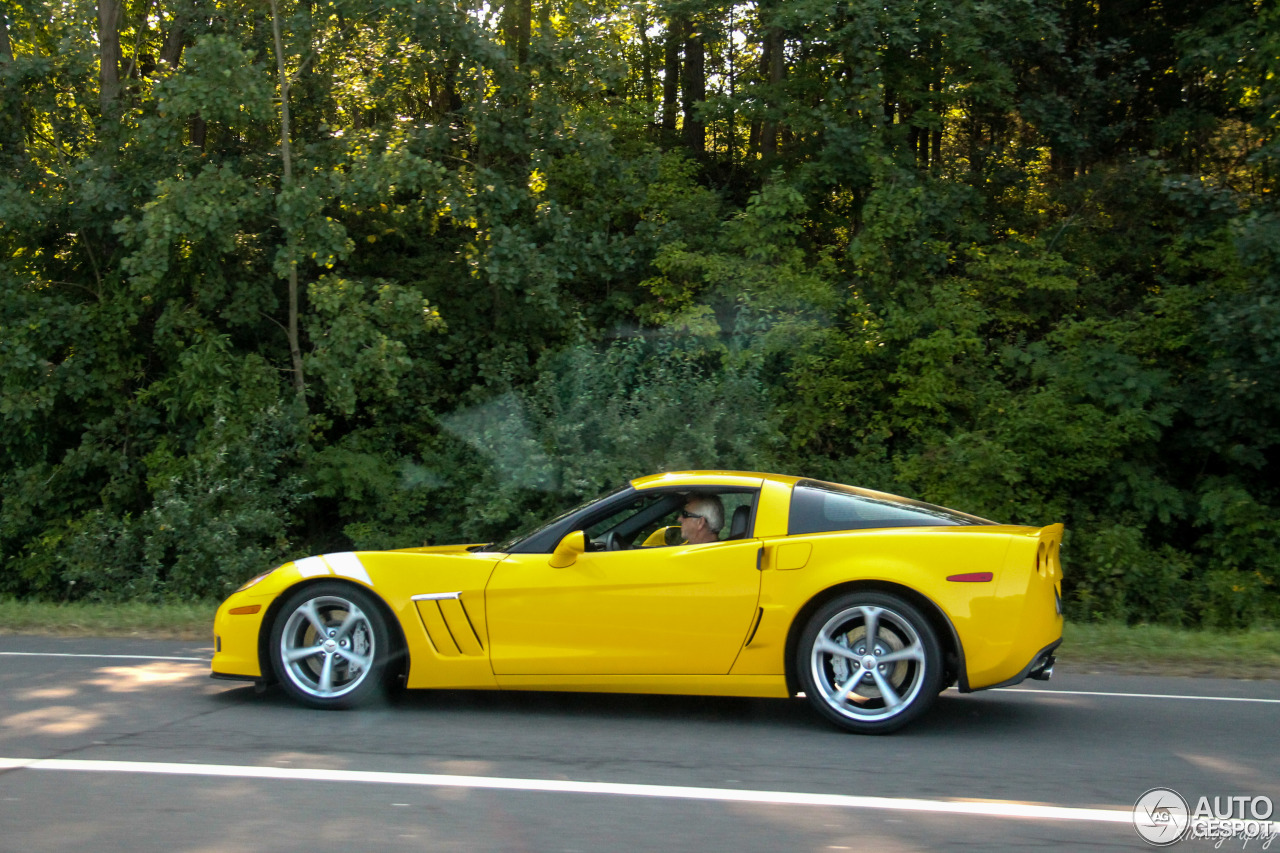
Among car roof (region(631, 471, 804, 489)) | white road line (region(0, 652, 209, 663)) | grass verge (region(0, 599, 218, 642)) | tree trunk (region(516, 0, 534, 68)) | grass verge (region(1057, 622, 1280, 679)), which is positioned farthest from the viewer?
tree trunk (region(516, 0, 534, 68))

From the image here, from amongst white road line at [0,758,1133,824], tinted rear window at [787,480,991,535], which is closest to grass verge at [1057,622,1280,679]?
tinted rear window at [787,480,991,535]

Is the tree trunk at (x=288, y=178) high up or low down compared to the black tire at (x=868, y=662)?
up

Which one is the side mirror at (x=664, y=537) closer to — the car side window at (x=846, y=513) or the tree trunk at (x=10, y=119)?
the car side window at (x=846, y=513)

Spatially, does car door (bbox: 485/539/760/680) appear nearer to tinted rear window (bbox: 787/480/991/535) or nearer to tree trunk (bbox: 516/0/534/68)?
tinted rear window (bbox: 787/480/991/535)

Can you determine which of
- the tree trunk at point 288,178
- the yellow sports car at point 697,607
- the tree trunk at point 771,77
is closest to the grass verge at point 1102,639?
the yellow sports car at point 697,607

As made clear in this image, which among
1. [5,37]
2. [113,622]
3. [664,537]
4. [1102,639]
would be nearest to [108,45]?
[5,37]

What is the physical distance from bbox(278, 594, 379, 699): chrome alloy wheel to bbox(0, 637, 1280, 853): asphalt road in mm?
180

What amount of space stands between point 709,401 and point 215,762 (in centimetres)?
1022

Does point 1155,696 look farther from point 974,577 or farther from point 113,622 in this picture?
point 113,622

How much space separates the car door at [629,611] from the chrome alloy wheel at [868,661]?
0.40 m

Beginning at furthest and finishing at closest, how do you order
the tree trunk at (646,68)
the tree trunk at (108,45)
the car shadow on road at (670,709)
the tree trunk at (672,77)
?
1. the tree trunk at (646,68)
2. the tree trunk at (672,77)
3. the tree trunk at (108,45)
4. the car shadow on road at (670,709)

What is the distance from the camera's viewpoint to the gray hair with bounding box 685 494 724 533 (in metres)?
6.19

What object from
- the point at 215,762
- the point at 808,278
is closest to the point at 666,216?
the point at 808,278

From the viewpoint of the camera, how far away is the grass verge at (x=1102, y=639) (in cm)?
766
